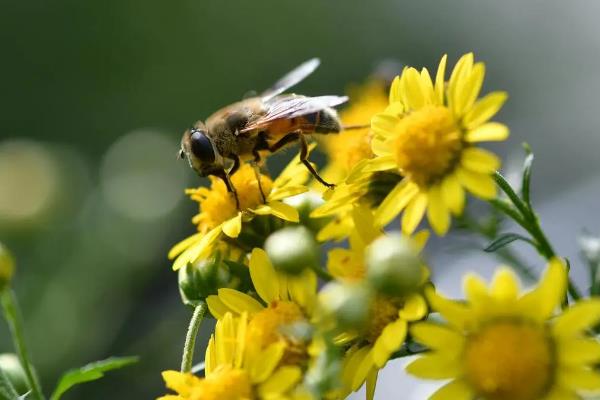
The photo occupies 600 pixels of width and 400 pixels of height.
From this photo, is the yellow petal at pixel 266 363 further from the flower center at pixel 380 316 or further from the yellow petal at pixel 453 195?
the yellow petal at pixel 453 195

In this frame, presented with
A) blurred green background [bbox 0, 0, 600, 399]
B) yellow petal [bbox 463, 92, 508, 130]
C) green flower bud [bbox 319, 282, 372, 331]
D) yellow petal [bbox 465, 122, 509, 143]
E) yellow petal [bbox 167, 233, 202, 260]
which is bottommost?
blurred green background [bbox 0, 0, 600, 399]

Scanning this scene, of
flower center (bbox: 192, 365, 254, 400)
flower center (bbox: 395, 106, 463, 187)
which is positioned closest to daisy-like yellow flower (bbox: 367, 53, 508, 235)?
flower center (bbox: 395, 106, 463, 187)

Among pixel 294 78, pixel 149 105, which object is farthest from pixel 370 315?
pixel 149 105

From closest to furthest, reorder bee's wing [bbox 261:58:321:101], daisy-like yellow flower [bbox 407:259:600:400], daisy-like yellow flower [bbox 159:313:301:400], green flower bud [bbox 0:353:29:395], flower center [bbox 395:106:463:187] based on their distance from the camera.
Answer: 1. daisy-like yellow flower [bbox 407:259:600:400]
2. daisy-like yellow flower [bbox 159:313:301:400]
3. flower center [bbox 395:106:463:187]
4. green flower bud [bbox 0:353:29:395]
5. bee's wing [bbox 261:58:321:101]

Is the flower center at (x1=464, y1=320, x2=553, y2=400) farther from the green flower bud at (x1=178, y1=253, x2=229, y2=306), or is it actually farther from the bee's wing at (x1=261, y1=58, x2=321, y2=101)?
the bee's wing at (x1=261, y1=58, x2=321, y2=101)

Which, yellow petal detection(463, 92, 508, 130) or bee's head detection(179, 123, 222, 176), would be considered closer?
yellow petal detection(463, 92, 508, 130)

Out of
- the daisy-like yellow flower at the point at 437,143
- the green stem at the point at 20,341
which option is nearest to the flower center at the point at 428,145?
the daisy-like yellow flower at the point at 437,143

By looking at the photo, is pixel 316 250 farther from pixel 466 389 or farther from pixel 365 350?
pixel 466 389
